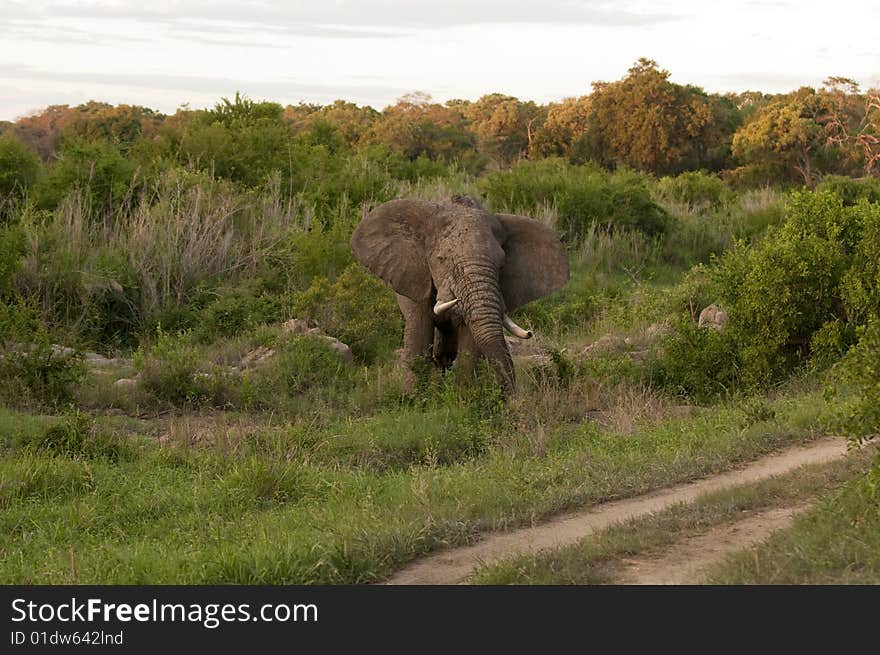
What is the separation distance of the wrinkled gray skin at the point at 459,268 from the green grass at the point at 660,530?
3.40m

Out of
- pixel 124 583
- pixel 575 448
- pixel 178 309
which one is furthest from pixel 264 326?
pixel 124 583

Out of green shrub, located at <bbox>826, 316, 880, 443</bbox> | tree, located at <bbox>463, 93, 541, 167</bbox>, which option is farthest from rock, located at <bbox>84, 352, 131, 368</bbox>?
tree, located at <bbox>463, 93, 541, 167</bbox>

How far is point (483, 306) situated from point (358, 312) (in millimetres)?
3471

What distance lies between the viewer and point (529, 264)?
1069 cm

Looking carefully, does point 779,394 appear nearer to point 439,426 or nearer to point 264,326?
point 439,426

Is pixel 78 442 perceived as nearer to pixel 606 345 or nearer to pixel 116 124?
pixel 606 345

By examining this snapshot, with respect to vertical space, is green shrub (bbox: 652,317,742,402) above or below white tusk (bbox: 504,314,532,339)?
below

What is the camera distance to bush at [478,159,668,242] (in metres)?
20.4

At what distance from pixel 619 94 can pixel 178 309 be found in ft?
89.8

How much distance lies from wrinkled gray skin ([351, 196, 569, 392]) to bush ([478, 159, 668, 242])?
9.01 meters

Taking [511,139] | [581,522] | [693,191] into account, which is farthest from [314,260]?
[511,139]

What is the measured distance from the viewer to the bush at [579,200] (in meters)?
20.4

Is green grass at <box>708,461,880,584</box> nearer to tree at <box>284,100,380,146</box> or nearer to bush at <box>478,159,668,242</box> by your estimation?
bush at <box>478,159,668,242</box>

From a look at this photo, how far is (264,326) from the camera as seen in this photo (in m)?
13.4
